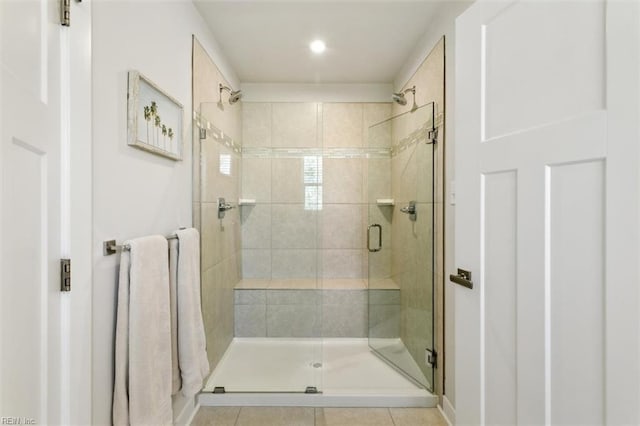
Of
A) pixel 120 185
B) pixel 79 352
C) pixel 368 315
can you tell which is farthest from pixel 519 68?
pixel 368 315

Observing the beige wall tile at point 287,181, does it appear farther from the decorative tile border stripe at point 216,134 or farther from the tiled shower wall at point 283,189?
the decorative tile border stripe at point 216,134

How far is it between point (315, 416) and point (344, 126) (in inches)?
101

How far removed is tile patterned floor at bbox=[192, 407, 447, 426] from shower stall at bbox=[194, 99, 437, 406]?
54mm

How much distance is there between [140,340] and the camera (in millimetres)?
1245

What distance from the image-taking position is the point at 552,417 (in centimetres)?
82

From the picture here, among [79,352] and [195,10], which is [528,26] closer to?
[79,352]

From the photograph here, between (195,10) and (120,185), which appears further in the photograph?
(195,10)

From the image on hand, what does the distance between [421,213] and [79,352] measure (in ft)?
6.79

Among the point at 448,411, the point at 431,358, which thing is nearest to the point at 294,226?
the point at 431,358

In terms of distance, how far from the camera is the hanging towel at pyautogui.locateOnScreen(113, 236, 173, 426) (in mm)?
1217

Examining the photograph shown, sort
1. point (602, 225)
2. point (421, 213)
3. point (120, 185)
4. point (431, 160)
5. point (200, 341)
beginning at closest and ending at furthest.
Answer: point (602, 225)
point (120, 185)
point (200, 341)
point (431, 160)
point (421, 213)

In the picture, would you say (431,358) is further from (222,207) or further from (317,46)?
(317,46)

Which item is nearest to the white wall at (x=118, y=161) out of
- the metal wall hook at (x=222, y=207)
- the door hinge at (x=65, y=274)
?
the door hinge at (x=65, y=274)

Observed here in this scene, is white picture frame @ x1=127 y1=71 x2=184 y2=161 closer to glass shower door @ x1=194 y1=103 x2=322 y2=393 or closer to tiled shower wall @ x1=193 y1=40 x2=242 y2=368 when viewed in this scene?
tiled shower wall @ x1=193 y1=40 x2=242 y2=368
